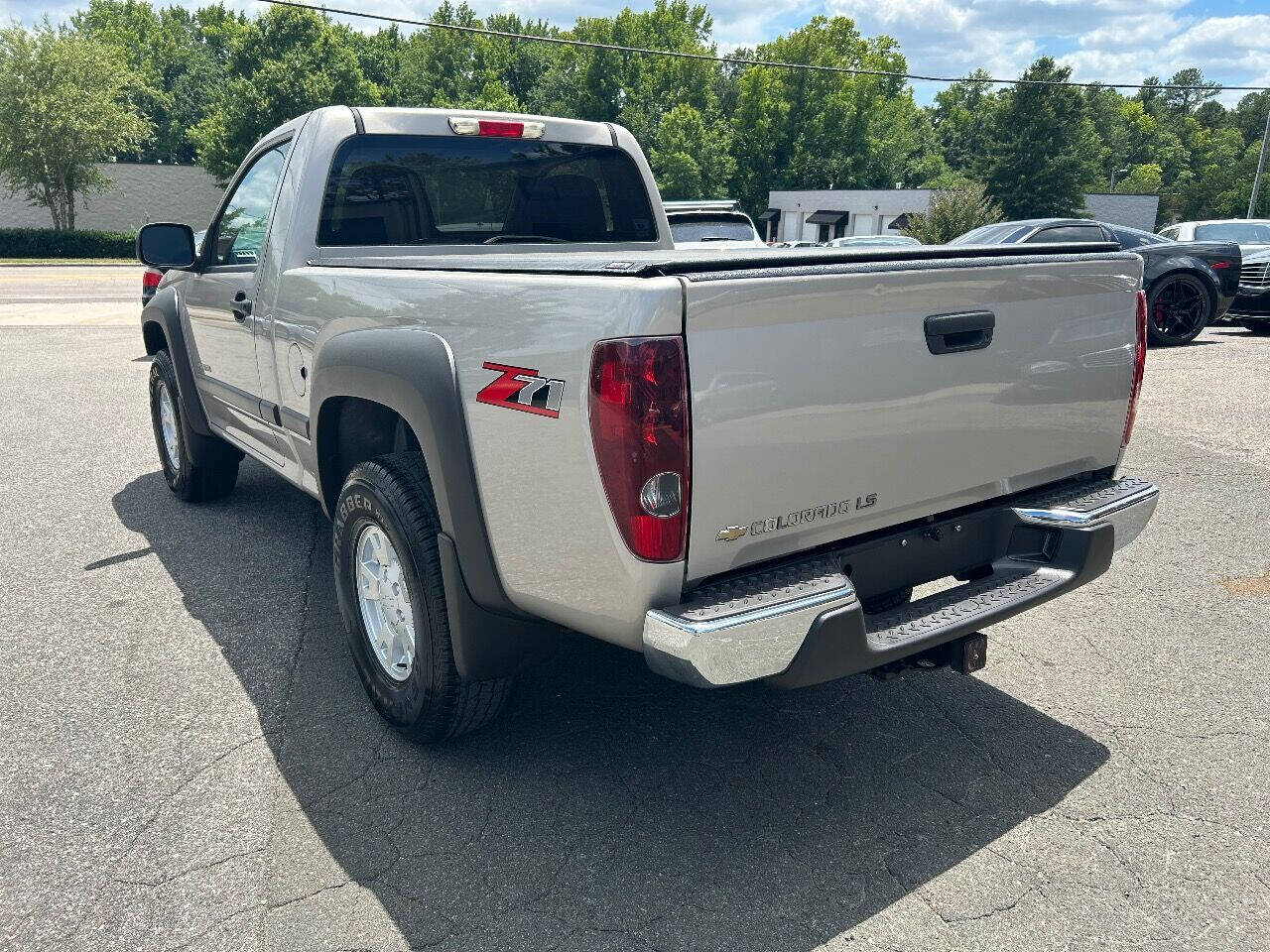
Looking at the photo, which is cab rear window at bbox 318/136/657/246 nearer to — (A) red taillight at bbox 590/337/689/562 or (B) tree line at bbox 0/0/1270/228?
(A) red taillight at bbox 590/337/689/562

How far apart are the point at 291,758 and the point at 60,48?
1893 inches

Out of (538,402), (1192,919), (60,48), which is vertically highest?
(60,48)

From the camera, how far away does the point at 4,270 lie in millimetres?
29812

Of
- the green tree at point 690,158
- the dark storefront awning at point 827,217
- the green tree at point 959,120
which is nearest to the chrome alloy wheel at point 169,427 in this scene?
the dark storefront awning at point 827,217

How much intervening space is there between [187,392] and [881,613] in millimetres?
4092

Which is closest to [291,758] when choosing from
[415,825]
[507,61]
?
[415,825]

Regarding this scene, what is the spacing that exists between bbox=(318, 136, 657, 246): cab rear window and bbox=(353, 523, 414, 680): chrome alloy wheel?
143cm

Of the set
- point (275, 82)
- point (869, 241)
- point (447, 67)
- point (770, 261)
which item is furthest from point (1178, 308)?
point (447, 67)

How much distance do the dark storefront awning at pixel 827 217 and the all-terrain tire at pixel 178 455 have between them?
54601 mm

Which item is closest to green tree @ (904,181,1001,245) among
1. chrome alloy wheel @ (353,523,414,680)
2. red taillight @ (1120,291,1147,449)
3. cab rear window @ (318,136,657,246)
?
cab rear window @ (318,136,657,246)

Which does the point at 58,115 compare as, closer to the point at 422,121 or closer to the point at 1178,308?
the point at 1178,308

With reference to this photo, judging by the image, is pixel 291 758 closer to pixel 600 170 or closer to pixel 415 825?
pixel 415 825

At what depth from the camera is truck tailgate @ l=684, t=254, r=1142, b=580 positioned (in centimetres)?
230

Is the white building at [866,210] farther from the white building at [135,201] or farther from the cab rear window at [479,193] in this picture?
the cab rear window at [479,193]
